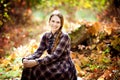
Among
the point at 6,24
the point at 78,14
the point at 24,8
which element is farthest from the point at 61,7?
the point at 6,24

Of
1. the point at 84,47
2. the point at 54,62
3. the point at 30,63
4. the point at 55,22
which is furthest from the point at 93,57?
the point at 30,63

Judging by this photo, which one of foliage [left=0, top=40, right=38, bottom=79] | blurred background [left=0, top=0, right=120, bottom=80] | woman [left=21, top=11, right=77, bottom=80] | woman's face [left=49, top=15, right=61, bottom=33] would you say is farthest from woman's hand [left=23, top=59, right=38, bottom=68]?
foliage [left=0, top=40, right=38, bottom=79]

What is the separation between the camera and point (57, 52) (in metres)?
5.34

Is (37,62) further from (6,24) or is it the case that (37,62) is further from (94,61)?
(6,24)

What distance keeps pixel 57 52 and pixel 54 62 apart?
216 mm

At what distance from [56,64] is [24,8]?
10046mm

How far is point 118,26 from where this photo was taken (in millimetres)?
9086

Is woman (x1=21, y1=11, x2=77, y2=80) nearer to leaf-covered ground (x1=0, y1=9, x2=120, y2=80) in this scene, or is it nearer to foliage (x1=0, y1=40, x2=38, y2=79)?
leaf-covered ground (x1=0, y1=9, x2=120, y2=80)

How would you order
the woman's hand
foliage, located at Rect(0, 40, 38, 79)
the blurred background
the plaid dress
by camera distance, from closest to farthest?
1. the woman's hand
2. the plaid dress
3. the blurred background
4. foliage, located at Rect(0, 40, 38, 79)

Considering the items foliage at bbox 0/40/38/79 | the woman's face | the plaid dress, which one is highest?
the woman's face

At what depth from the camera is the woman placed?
5.27 meters

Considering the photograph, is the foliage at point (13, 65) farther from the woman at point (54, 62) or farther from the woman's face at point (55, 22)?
the woman's face at point (55, 22)

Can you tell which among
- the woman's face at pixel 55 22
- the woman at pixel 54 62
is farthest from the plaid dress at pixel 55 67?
the woman's face at pixel 55 22

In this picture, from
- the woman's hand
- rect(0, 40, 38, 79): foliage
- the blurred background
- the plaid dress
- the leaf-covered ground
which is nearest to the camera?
the woman's hand
